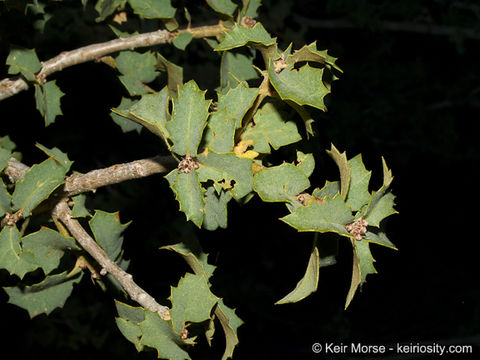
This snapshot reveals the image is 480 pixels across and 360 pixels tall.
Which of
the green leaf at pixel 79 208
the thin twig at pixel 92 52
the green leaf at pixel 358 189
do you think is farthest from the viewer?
the thin twig at pixel 92 52

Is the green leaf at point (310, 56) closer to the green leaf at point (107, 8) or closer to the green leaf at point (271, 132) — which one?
the green leaf at point (271, 132)

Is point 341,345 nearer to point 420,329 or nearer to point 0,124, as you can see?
point 420,329

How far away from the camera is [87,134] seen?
2350mm

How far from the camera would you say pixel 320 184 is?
250 cm

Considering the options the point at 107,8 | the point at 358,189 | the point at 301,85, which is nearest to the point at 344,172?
the point at 358,189

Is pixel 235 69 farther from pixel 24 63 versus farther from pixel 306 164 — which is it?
pixel 24 63

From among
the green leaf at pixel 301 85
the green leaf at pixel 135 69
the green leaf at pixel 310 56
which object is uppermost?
the green leaf at pixel 310 56

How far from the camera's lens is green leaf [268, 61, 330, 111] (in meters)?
0.99

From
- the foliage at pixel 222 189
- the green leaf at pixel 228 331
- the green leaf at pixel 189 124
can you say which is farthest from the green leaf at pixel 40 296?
the green leaf at pixel 189 124

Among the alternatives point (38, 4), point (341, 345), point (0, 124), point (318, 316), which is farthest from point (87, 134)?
point (318, 316)

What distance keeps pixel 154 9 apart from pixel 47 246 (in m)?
0.62

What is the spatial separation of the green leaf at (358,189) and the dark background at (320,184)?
28.8 inches

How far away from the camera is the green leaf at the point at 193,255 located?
114 cm

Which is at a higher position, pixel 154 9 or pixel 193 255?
A: pixel 154 9
